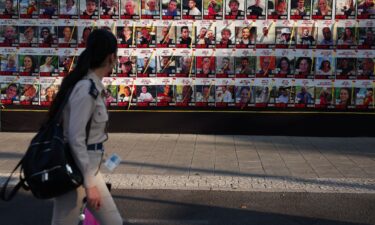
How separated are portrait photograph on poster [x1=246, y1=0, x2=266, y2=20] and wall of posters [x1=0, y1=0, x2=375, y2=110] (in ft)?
0.07

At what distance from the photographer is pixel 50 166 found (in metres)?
3.37

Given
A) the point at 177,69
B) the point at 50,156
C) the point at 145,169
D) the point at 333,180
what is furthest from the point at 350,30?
the point at 50,156

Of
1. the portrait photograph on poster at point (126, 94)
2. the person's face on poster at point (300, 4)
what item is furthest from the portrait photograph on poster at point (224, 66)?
the portrait photograph on poster at point (126, 94)

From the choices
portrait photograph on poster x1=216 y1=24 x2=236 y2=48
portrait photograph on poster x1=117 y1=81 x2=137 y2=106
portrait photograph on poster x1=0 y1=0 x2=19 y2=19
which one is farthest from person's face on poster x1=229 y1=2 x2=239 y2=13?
portrait photograph on poster x1=0 y1=0 x2=19 y2=19

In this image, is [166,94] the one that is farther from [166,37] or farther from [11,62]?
[11,62]

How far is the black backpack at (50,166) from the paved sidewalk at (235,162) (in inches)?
160

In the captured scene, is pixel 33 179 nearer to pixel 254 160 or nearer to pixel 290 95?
pixel 254 160

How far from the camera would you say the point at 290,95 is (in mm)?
11312

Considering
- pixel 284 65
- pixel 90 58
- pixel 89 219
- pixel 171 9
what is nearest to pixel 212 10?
→ pixel 171 9

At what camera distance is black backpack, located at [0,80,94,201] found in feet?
11.0

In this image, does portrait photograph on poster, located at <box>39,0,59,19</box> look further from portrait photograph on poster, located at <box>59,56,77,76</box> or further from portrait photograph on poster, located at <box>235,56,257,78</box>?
portrait photograph on poster, located at <box>235,56,257,78</box>

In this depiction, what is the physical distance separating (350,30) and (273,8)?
1638mm

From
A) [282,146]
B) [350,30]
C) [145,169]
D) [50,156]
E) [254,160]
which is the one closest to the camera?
[50,156]

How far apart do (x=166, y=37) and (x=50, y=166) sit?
826cm
